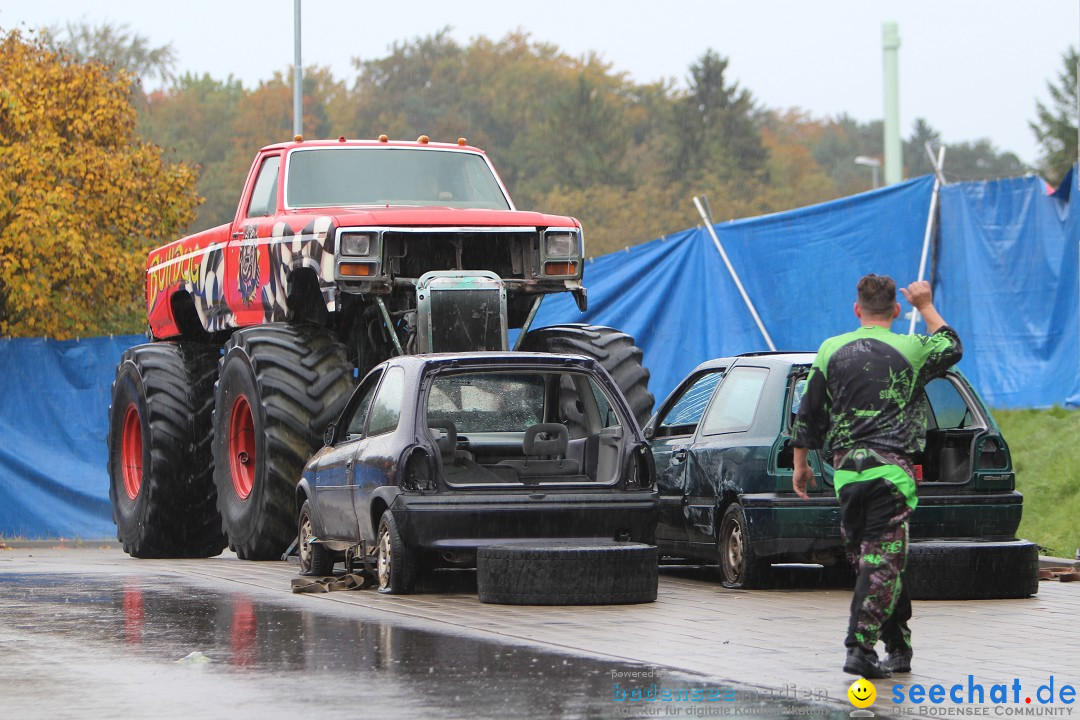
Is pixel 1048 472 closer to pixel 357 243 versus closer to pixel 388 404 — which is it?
pixel 357 243

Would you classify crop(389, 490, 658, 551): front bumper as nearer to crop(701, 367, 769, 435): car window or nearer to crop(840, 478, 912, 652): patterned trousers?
crop(701, 367, 769, 435): car window

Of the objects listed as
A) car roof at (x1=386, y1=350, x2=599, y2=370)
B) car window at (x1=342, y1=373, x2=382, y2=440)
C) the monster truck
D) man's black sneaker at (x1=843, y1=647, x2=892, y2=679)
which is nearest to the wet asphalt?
man's black sneaker at (x1=843, y1=647, x2=892, y2=679)

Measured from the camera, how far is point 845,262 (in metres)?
19.0

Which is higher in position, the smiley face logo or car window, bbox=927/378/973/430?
Result: car window, bbox=927/378/973/430

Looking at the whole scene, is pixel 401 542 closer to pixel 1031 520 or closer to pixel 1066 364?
pixel 1031 520

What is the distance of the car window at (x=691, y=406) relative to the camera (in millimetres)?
13297

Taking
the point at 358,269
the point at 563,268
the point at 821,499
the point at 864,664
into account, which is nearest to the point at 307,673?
the point at 864,664

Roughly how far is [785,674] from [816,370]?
1361 millimetres

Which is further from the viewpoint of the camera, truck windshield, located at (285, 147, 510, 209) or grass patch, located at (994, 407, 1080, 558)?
truck windshield, located at (285, 147, 510, 209)

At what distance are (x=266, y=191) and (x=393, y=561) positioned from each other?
497 centimetres

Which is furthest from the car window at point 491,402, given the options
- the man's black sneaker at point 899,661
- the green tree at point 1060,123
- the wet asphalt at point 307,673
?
the green tree at point 1060,123

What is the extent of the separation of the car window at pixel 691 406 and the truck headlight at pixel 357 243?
240cm

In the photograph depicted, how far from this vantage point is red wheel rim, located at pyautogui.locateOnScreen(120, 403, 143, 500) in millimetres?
17656

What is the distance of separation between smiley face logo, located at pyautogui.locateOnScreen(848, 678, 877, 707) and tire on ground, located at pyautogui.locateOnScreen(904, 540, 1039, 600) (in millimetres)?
4006
